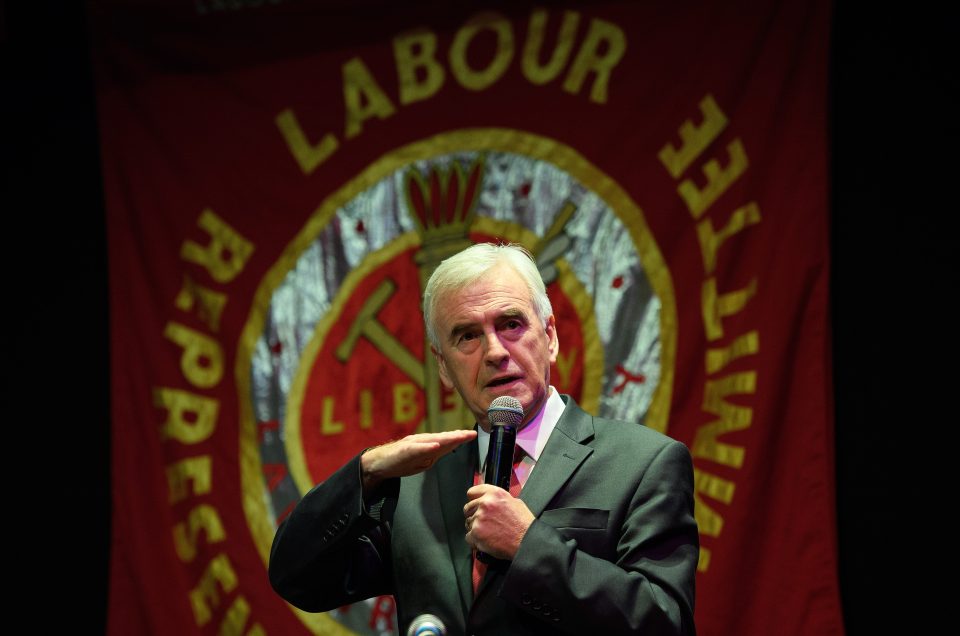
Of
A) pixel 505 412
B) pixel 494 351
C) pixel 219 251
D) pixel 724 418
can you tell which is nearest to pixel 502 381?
pixel 494 351

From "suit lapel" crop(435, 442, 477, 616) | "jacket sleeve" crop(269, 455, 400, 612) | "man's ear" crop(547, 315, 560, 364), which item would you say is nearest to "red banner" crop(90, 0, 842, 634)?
"man's ear" crop(547, 315, 560, 364)

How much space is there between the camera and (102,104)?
3.55m

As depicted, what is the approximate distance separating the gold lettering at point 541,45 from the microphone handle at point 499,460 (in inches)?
71.1

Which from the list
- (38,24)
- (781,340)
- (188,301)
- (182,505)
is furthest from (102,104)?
(781,340)

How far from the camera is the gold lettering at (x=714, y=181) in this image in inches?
112

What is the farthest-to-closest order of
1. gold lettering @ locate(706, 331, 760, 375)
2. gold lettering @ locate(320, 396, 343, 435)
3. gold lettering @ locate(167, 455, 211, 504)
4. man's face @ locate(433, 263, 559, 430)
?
gold lettering @ locate(167, 455, 211, 504), gold lettering @ locate(320, 396, 343, 435), gold lettering @ locate(706, 331, 760, 375), man's face @ locate(433, 263, 559, 430)

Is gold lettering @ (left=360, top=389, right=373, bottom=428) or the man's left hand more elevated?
gold lettering @ (left=360, top=389, right=373, bottom=428)

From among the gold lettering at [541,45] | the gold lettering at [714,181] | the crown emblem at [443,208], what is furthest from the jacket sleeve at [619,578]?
the gold lettering at [541,45]

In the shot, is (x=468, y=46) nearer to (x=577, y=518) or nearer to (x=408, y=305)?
(x=408, y=305)

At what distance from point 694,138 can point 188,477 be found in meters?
1.82

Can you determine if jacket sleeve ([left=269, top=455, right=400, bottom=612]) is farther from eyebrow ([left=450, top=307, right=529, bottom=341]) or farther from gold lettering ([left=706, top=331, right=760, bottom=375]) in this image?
gold lettering ([left=706, top=331, right=760, bottom=375])

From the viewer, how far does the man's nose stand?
1.78 meters

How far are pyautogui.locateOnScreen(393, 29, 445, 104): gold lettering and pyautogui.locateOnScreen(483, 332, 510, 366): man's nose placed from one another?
66.1 inches

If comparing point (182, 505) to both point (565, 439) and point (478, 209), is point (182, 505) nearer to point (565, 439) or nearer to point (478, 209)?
point (478, 209)
